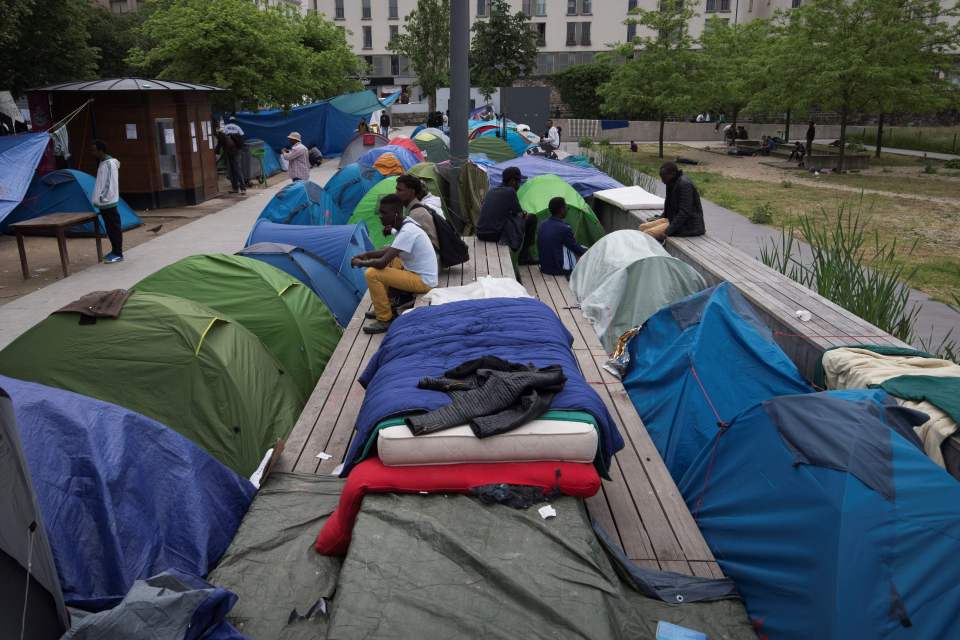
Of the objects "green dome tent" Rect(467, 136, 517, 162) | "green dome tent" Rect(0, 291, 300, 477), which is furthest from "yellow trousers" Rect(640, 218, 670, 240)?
"green dome tent" Rect(467, 136, 517, 162)

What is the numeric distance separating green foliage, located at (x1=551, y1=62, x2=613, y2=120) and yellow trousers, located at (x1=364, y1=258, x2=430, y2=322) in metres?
45.3

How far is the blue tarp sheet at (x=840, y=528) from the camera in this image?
141 inches

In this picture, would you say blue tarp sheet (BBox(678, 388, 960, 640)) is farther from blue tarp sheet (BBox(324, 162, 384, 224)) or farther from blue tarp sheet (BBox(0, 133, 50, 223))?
blue tarp sheet (BBox(324, 162, 384, 224))

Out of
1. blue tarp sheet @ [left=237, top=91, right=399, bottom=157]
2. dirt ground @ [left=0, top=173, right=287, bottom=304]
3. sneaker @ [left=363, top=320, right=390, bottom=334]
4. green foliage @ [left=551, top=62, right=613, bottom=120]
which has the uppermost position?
green foliage @ [left=551, top=62, right=613, bottom=120]

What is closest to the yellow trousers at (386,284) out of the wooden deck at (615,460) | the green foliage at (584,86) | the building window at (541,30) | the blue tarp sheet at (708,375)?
the wooden deck at (615,460)

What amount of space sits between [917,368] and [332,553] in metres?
4.17

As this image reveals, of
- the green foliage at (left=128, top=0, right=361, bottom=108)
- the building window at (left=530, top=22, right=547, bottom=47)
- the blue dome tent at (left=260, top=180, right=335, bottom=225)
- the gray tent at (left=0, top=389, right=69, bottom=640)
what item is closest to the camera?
the gray tent at (left=0, top=389, right=69, bottom=640)

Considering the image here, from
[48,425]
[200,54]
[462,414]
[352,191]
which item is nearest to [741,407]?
[462,414]

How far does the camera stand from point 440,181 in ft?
44.8

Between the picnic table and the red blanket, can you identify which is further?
the picnic table

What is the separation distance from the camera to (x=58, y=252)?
43.2 feet

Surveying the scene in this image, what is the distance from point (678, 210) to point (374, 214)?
14.6 ft

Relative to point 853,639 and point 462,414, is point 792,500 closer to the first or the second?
point 853,639

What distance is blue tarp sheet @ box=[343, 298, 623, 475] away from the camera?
12.4 feet
